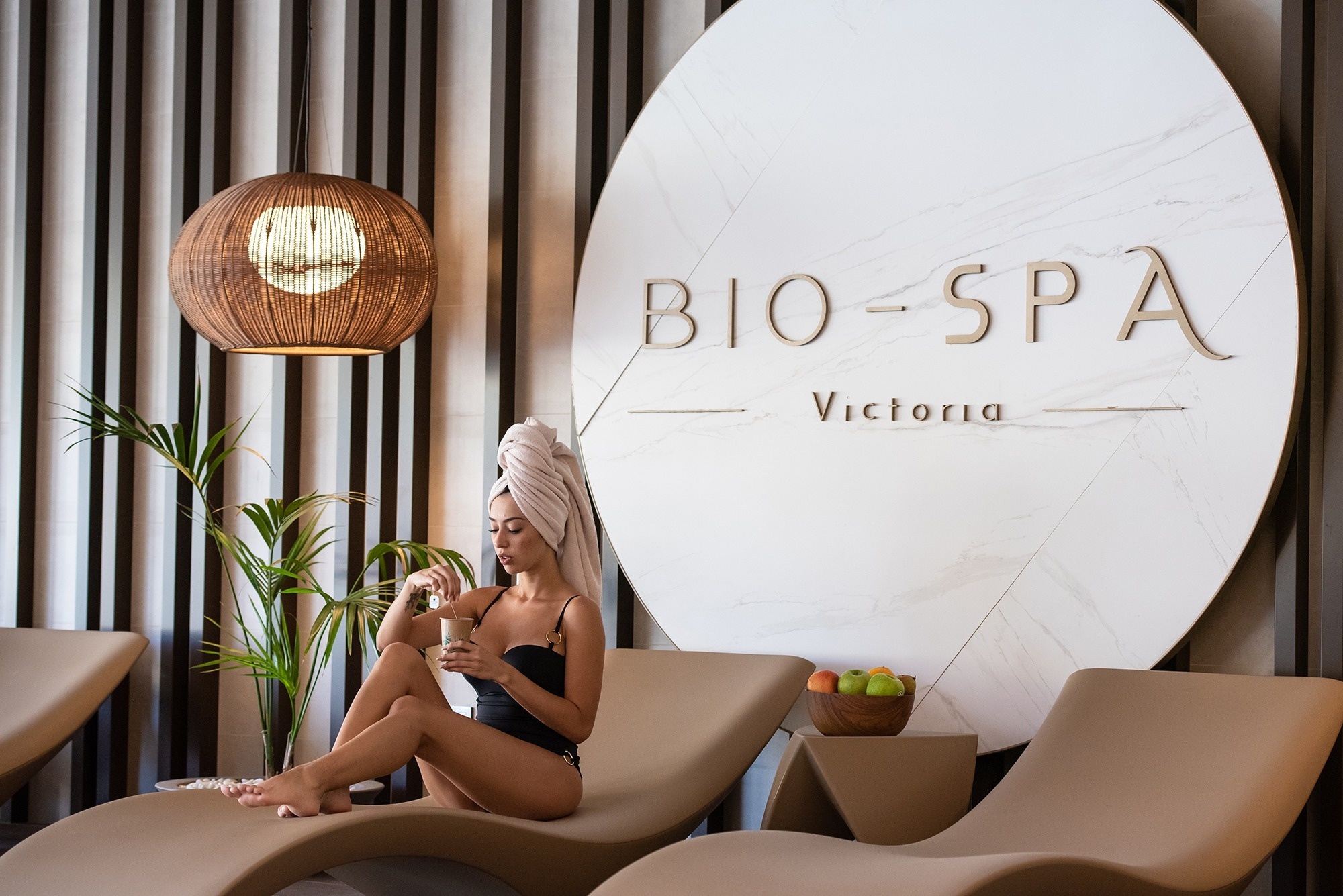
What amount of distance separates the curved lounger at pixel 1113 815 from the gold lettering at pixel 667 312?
4.87ft

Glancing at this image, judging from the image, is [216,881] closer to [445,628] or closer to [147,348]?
[445,628]

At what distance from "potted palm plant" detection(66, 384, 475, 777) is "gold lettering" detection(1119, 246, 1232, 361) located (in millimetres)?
2019

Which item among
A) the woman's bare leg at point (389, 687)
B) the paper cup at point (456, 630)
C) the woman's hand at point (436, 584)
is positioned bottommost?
the woman's bare leg at point (389, 687)

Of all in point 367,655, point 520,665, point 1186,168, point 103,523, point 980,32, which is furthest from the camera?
point 103,523

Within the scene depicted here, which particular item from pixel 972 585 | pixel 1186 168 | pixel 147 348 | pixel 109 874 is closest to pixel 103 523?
pixel 147 348

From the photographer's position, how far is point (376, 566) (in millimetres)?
4355

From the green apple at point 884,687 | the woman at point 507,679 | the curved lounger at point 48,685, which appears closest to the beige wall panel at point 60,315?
the curved lounger at point 48,685

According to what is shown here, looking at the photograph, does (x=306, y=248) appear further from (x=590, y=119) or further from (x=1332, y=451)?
(x=1332, y=451)

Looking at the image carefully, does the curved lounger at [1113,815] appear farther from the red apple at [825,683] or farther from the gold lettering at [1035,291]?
the gold lettering at [1035,291]

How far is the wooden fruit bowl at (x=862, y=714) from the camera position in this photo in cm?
323

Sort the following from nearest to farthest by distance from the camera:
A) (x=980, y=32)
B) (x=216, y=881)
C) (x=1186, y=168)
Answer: (x=216, y=881) → (x=1186, y=168) → (x=980, y=32)

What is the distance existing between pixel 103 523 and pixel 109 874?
8.72ft

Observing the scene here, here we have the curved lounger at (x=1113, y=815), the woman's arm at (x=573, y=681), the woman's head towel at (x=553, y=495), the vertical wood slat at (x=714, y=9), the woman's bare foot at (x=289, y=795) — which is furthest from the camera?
the vertical wood slat at (x=714, y=9)

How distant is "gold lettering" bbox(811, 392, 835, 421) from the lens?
12.5ft
